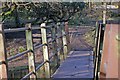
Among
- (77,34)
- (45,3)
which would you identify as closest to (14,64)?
(45,3)

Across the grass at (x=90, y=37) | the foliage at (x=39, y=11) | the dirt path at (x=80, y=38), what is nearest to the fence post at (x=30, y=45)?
the foliage at (x=39, y=11)

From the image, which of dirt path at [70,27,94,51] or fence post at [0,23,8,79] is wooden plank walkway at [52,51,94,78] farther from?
dirt path at [70,27,94,51]

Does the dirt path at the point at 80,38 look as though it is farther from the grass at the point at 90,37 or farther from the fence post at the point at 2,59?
the fence post at the point at 2,59

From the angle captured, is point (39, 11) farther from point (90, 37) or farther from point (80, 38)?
point (80, 38)

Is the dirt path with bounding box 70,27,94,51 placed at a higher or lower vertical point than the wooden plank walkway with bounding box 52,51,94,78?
lower

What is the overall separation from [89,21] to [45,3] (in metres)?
4.24

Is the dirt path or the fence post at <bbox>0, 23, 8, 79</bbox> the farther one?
the dirt path

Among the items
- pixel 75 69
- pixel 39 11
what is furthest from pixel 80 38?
pixel 75 69

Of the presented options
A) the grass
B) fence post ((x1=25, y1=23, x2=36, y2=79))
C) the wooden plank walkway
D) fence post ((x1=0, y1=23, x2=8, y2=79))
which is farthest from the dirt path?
fence post ((x1=0, y1=23, x2=8, y2=79))

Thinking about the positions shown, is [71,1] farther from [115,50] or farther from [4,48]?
[115,50]

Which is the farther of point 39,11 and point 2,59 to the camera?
point 39,11

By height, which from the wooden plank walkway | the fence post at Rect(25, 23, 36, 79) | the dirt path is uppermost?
the fence post at Rect(25, 23, 36, 79)

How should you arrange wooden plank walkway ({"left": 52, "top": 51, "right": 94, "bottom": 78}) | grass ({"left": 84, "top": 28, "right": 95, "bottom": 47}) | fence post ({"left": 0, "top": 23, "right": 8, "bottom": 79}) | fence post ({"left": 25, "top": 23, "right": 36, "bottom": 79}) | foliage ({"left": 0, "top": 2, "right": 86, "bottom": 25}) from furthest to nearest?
1. grass ({"left": 84, "top": 28, "right": 95, "bottom": 47})
2. foliage ({"left": 0, "top": 2, "right": 86, "bottom": 25})
3. wooden plank walkway ({"left": 52, "top": 51, "right": 94, "bottom": 78})
4. fence post ({"left": 25, "top": 23, "right": 36, "bottom": 79})
5. fence post ({"left": 0, "top": 23, "right": 8, "bottom": 79})

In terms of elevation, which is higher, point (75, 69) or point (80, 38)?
point (75, 69)
